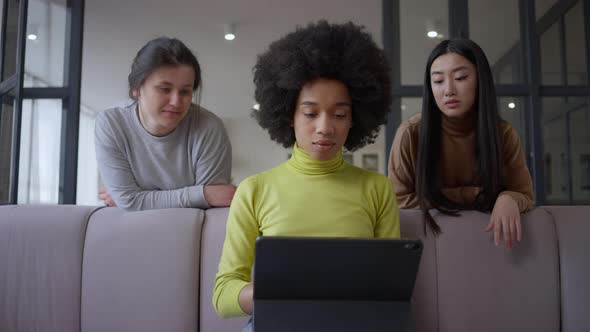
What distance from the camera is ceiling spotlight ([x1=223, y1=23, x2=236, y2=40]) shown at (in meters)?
5.29

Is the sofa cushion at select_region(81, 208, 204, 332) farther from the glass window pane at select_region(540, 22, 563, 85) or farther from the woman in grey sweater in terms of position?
the glass window pane at select_region(540, 22, 563, 85)

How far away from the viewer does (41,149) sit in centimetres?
325

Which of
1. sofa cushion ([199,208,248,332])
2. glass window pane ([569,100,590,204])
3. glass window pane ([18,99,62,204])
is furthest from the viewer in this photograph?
glass window pane ([569,100,590,204])

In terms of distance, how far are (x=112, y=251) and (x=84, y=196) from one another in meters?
8.07

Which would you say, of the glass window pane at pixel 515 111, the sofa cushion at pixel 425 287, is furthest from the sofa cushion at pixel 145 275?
the glass window pane at pixel 515 111

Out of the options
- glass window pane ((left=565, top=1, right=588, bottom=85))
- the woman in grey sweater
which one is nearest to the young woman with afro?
the woman in grey sweater

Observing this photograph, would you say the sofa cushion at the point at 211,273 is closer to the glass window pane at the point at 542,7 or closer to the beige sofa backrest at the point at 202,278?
the beige sofa backrest at the point at 202,278

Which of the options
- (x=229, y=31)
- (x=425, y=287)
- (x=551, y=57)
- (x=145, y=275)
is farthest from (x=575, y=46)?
(x=229, y=31)

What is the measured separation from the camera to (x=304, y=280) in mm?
831

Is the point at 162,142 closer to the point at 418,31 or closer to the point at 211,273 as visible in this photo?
the point at 211,273

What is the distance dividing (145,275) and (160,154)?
386 millimetres

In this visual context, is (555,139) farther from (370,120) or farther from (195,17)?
(195,17)

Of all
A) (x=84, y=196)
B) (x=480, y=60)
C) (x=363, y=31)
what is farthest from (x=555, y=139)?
(x=84, y=196)

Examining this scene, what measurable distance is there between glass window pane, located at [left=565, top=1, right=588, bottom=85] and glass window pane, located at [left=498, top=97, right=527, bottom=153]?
0.38 meters
